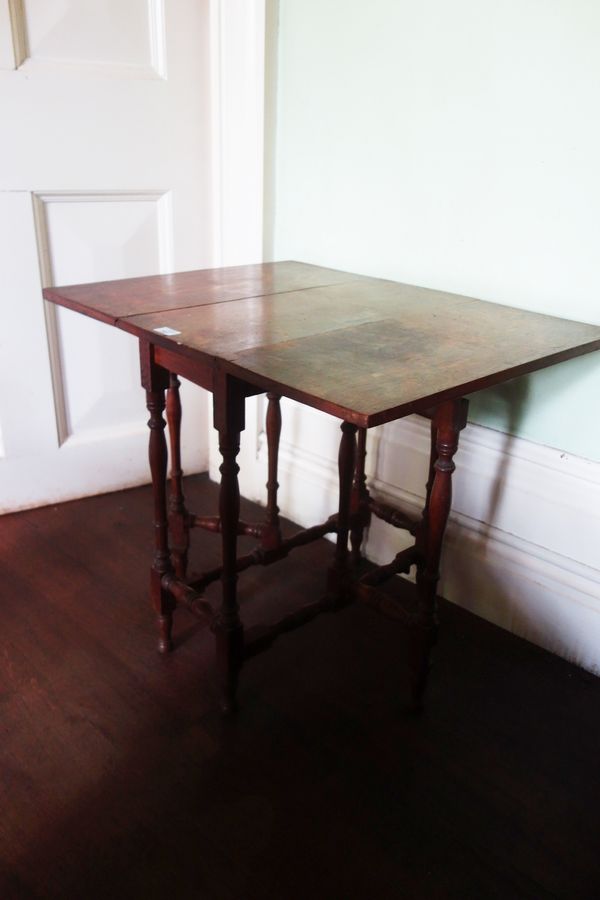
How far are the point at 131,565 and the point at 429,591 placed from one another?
964mm

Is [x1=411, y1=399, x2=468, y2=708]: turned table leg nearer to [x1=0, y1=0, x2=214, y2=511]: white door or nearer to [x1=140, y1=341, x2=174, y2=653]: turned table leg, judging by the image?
[x1=140, y1=341, x2=174, y2=653]: turned table leg

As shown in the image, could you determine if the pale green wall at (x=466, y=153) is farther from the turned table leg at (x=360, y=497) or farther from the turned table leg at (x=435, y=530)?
the turned table leg at (x=435, y=530)

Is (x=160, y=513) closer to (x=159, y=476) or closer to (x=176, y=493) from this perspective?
(x=159, y=476)

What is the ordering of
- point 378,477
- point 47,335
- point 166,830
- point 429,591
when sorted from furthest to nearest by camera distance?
point 47,335
point 378,477
point 429,591
point 166,830

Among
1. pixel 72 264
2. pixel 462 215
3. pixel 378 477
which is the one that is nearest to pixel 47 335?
pixel 72 264

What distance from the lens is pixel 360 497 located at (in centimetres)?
198

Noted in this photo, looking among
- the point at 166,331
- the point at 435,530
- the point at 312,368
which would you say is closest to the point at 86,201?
the point at 166,331

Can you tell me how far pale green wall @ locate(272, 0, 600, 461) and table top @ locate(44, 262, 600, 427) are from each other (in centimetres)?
11

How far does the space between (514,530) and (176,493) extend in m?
0.85

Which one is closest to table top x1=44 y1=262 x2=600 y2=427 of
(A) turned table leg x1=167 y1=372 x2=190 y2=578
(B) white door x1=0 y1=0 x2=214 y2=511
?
(A) turned table leg x1=167 y1=372 x2=190 y2=578

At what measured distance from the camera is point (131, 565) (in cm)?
214

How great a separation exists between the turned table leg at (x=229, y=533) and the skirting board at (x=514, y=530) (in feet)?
2.22

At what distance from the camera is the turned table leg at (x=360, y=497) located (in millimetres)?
1933

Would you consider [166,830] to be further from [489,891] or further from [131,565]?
[131,565]
